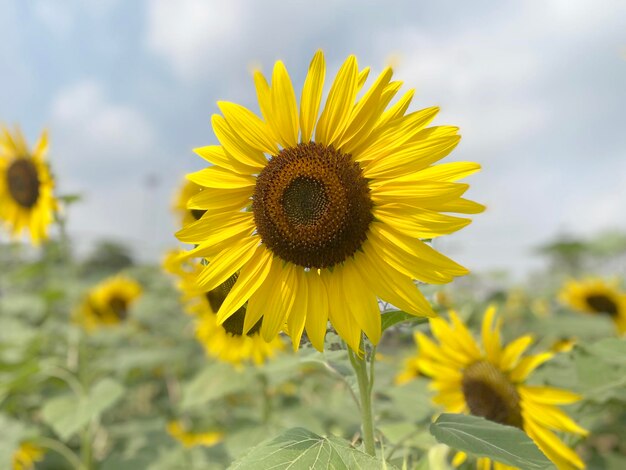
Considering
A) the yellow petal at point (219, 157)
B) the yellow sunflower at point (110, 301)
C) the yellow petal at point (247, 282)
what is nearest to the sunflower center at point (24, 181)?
the yellow sunflower at point (110, 301)

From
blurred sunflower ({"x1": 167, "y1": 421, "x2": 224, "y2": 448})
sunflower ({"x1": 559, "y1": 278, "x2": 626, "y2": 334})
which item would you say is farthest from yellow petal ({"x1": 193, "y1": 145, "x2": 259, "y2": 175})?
sunflower ({"x1": 559, "y1": 278, "x2": 626, "y2": 334})

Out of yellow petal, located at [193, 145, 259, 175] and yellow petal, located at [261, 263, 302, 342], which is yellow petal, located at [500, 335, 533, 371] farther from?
yellow petal, located at [193, 145, 259, 175]

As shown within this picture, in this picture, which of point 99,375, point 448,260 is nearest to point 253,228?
point 448,260

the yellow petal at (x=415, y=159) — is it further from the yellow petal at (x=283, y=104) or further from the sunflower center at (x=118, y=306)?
the sunflower center at (x=118, y=306)

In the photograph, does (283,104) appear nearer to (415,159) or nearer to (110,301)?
(415,159)

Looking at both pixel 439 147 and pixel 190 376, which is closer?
pixel 439 147

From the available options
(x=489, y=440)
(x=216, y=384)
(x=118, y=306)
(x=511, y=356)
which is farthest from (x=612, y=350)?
(x=118, y=306)

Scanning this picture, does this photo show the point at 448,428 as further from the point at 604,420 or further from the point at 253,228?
the point at 604,420
